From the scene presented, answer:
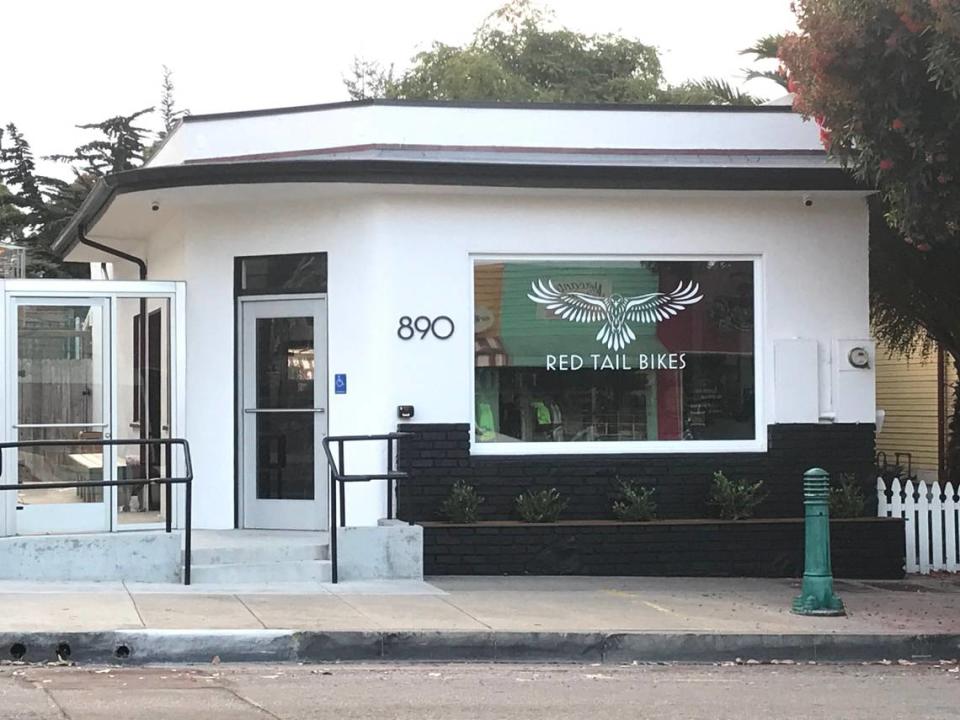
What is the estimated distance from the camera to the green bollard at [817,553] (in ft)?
33.7

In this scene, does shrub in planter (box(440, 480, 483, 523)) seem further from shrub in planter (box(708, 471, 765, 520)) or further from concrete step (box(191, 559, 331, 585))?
shrub in planter (box(708, 471, 765, 520))

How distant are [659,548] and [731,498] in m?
0.85

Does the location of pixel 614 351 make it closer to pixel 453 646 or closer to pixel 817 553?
pixel 817 553

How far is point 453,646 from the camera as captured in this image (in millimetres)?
9023

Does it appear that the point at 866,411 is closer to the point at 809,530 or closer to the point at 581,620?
the point at 809,530

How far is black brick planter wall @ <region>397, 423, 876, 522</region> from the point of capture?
12195mm

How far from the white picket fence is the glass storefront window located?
5.33 ft

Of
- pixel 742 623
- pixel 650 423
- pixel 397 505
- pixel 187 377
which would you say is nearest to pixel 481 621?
pixel 742 623

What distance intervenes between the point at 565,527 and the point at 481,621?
107 inches

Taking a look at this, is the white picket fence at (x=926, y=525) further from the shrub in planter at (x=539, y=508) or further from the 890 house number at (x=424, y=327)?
the 890 house number at (x=424, y=327)

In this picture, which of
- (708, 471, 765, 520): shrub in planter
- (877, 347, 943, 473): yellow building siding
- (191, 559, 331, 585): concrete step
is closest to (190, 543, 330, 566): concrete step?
(191, 559, 331, 585): concrete step

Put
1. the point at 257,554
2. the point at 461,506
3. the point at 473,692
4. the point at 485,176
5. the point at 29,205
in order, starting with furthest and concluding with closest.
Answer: the point at 29,205, the point at 461,506, the point at 485,176, the point at 257,554, the point at 473,692

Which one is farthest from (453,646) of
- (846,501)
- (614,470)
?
(846,501)

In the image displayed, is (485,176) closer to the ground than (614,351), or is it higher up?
higher up
